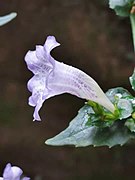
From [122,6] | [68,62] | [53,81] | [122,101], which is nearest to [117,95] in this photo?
[122,101]

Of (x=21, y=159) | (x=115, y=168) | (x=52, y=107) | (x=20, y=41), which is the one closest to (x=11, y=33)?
(x=20, y=41)

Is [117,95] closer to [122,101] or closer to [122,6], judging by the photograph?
[122,101]

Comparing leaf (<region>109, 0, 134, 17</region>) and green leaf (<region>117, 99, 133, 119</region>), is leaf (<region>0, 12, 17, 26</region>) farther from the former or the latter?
green leaf (<region>117, 99, 133, 119</region>)

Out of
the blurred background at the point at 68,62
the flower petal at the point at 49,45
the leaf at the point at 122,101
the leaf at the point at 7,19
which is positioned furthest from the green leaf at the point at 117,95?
the blurred background at the point at 68,62

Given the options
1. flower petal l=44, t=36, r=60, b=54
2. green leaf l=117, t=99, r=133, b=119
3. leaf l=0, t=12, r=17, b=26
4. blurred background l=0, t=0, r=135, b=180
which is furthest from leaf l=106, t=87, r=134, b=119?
blurred background l=0, t=0, r=135, b=180

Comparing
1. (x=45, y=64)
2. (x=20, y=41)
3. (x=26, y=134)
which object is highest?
(x=45, y=64)

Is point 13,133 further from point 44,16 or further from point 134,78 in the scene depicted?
point 134,78

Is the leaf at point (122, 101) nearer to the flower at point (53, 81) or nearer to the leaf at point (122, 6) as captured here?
the flower at point (53, 81)
